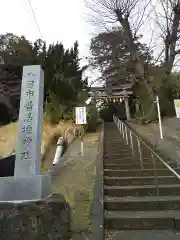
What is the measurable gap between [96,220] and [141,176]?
258 cm

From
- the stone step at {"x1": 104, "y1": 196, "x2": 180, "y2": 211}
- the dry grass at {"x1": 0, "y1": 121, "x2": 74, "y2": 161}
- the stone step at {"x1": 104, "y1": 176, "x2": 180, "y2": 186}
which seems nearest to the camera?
the stone step at {"x1": 104, "y1": 196, "x2": 180, "y2": 211}

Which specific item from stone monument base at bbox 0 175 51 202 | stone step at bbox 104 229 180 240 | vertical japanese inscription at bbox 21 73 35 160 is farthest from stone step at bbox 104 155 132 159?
stone monument base at bbox 0 175 51 202

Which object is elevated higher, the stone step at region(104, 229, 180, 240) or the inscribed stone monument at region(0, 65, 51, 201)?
the inscribed stone monument at region(0, 65, 51, 201)

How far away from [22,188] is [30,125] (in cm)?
99

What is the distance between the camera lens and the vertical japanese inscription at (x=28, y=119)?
4.09 m

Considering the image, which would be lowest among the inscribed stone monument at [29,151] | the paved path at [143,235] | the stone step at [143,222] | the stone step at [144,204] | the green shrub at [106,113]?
the paved path at [143,235]

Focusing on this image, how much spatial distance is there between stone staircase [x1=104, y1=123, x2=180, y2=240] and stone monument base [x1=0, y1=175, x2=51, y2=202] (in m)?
1.31

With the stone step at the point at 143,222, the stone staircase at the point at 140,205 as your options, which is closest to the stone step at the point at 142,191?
the stone staircase at the point at 140,205

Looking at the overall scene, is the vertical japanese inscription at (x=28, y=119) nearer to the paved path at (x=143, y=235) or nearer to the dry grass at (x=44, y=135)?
the paved path at (x=143, y=235)

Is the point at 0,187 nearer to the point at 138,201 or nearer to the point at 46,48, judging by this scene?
the point at 138,201

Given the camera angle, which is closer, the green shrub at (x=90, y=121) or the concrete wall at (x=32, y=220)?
the concrete wall at (x=32, y=220)

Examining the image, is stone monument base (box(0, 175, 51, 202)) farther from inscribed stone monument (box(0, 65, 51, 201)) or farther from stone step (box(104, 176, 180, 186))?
stone step (box(104, 176, 180, 186))

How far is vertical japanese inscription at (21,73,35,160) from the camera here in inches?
161

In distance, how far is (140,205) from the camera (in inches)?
196
